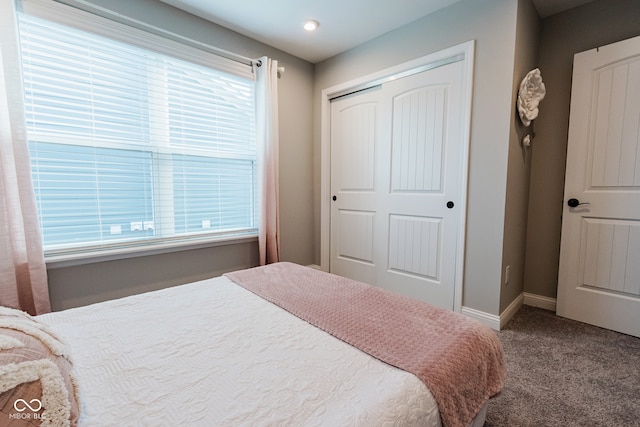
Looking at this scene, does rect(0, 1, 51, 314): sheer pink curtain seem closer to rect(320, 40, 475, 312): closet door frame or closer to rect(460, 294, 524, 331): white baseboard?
rect(320, 40, 475, 312): closet door frame

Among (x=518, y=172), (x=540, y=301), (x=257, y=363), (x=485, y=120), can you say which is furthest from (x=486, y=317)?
(x=257, y=363)

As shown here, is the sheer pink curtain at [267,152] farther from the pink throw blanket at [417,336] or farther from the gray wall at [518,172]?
the gray wall at [518,172]

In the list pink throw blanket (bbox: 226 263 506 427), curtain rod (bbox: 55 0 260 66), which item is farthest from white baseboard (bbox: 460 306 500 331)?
curtain rod (bbox: 55 0 260 66)

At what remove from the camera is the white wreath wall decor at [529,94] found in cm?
200

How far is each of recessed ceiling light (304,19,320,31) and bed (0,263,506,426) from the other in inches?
87.4

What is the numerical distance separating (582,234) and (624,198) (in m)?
0.35

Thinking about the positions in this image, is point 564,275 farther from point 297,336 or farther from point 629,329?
point 297,336

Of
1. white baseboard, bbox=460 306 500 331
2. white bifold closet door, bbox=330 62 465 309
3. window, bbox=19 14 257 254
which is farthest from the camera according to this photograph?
white bifold closet door, bbox=330 62 465 309

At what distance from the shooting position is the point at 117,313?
47.9 inches

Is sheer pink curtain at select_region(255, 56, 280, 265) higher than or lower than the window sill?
higher

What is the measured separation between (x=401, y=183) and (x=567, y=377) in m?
1.66

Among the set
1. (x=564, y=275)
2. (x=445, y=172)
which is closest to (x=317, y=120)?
(x=445, y=172)

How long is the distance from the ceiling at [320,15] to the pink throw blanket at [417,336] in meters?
2.07

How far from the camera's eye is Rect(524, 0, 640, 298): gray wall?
213 centimetres
